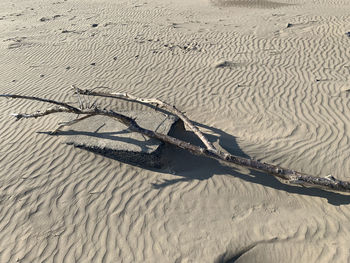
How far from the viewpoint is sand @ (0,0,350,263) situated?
4.07m

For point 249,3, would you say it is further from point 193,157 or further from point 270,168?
point 270,168

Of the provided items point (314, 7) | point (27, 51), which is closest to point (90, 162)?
point (27, 51)

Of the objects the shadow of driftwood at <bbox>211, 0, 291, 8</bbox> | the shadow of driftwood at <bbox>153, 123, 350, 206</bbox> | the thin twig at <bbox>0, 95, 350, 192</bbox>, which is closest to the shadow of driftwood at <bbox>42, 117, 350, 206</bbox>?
the shadow of driftwood at <bbox>153, 123, 350, 206</bbox>

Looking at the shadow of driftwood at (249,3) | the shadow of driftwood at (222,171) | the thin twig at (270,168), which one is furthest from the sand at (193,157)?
the shadow of driftwood at (249,3)

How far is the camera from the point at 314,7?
14398mm

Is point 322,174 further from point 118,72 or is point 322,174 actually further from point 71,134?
point 118,72

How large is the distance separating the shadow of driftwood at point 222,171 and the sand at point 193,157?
0.02 metres

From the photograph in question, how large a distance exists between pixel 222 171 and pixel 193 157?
65 centimetres

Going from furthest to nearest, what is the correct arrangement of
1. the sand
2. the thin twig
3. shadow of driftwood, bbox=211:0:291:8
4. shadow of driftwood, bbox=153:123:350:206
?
1. shadow of driftwood, bbox=211:0:291:8
2. shadow of driftwood, bbox=153:123:350:206
3. the thin twig
4. the sand

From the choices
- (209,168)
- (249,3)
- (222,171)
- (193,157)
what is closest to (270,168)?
(222,171)

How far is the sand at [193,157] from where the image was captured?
4.07 m

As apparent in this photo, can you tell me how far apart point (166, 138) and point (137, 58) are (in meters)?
6.00

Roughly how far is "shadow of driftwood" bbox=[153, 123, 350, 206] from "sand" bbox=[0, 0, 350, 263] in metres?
0.02

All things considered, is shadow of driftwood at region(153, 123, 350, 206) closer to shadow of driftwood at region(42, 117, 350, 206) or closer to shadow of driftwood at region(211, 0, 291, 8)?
shadow of driftwood at region(42, 117, 350, 206)
